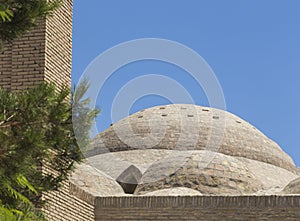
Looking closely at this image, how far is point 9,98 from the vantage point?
6.79 meters

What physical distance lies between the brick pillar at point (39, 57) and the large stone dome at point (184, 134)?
544 cm

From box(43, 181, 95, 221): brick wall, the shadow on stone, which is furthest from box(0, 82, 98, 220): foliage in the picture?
the shadow on stone

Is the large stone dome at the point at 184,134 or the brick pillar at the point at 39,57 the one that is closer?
the brick pillar at the point at 39,57

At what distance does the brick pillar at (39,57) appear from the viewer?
32.7 ft

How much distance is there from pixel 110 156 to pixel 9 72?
5817mm

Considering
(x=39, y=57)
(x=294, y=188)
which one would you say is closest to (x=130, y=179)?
(x=294, y=188)

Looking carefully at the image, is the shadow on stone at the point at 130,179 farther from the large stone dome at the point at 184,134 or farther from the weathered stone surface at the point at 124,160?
the large stone dome at the point at 184,134

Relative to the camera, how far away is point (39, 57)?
995cm

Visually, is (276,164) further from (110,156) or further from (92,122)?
(92,122)

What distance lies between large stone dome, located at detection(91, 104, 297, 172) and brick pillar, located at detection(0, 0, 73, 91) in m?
5.44

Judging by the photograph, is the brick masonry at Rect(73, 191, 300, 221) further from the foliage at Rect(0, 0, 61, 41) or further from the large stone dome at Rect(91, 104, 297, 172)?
the large stone dome at Rect(91, 104, 297, 172)

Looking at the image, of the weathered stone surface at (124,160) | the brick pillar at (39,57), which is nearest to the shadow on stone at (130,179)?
the weathered stone surface at (124,160)

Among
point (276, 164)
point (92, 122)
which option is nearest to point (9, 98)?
point (92, 122)

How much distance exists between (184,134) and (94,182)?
4.08 metres
